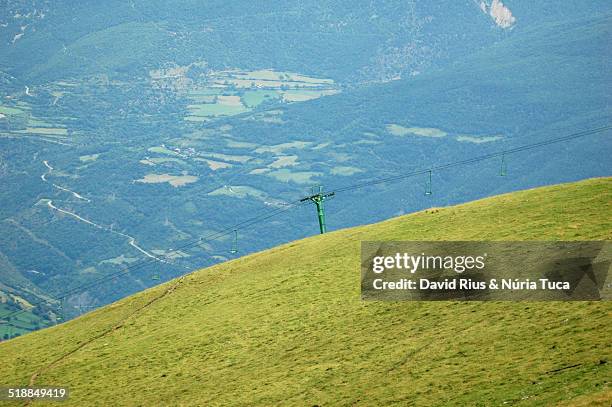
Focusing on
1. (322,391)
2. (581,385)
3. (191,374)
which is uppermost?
(191,374)

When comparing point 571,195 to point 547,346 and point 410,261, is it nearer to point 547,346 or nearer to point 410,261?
A: point 410,261

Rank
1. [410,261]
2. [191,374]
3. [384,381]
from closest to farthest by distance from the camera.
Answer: [384,381]
[191,374]
[410,261]

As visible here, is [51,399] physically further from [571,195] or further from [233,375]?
[571,195]

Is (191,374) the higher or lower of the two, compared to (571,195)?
lower

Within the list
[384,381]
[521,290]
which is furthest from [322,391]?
[521,290]

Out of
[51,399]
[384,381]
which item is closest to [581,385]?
[384,381]

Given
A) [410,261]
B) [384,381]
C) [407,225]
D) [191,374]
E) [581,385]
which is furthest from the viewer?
[407,225]

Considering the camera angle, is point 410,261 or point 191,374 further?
point 410,261
